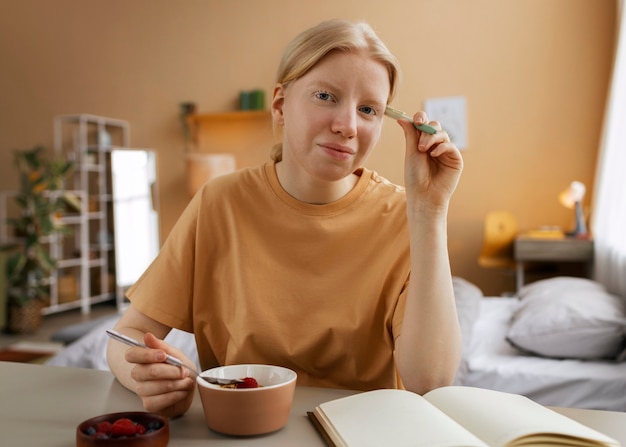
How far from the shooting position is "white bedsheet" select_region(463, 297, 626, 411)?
1875 millimetres

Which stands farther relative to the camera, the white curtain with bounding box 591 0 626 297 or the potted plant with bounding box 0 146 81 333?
the potted plant with bounding box 0 146 81 333

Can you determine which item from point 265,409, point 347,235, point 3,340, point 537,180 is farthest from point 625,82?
point 3,340

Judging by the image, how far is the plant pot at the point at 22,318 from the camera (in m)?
4.59

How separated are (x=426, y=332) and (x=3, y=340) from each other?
14.1ft

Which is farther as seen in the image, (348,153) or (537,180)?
(537,180)

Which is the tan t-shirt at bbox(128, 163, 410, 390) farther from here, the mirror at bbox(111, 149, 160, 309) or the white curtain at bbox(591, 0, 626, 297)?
the mirror at bbox(111, 149, 160, 309)

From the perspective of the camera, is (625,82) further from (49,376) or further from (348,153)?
(49,376)

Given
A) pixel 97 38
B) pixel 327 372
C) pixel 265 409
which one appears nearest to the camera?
pixel 265 409

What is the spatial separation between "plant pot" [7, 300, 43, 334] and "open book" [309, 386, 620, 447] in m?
4.40

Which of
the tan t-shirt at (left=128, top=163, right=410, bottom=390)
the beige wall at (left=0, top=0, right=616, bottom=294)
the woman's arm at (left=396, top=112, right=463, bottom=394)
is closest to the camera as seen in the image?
the woman's arm at (left=396, top=112, right=463, bottom=394)

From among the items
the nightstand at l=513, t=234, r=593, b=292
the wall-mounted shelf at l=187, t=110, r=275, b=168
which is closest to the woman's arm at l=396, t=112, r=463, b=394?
the nightstand at l=513, t=234, r=593, b=292

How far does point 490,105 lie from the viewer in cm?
445

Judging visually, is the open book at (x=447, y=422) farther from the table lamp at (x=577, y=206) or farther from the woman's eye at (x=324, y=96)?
the table lamp at (x=577, y=206)

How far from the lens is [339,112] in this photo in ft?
3.12
